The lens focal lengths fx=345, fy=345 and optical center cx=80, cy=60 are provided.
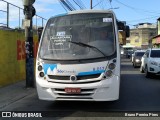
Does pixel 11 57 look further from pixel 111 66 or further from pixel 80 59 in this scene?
pixel 111 66

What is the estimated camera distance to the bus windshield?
927 cm

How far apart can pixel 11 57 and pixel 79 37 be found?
6506 mm

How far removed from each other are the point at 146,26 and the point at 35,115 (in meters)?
121

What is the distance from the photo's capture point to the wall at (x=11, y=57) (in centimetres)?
1438

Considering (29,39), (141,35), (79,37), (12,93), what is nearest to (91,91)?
(79,37)

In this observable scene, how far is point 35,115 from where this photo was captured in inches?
340

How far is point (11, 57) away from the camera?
1534 cm

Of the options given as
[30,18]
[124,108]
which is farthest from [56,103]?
[30,18]

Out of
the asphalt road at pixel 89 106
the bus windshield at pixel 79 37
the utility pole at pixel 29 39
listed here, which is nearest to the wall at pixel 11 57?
the utility pole at pixel 29 39

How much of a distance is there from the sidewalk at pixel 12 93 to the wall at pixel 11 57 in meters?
0.53

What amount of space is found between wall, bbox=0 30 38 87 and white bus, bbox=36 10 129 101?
4.93 m

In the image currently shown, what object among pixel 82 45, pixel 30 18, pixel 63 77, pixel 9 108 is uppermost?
pixel 30 18

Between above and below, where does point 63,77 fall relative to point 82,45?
below

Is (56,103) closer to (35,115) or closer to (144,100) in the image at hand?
(35,115)
